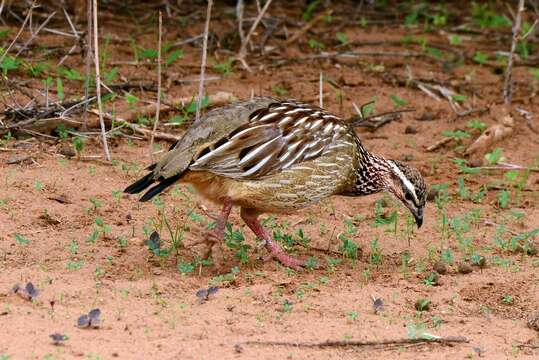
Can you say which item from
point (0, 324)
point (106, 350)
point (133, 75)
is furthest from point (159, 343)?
point (133, 75)

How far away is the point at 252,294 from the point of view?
6199 mm

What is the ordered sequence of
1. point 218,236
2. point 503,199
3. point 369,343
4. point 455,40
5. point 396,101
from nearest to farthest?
point 369,343 → point 218,236 → point 503,199 → point 396,101 → point 455,40

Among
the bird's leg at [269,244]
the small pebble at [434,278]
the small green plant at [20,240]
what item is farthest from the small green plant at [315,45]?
the small green plant at [20,240]

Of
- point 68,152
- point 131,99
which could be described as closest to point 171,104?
point 131,99

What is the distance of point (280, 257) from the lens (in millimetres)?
6965

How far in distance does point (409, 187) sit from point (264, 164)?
122 centimetres

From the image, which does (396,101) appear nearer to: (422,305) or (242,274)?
(242,274)

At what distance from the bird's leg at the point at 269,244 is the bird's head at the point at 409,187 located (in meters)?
0.96

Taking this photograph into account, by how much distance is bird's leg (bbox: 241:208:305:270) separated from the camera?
6953 mm

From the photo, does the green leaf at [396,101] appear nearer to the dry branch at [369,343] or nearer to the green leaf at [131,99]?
the green leaf at [131,99]

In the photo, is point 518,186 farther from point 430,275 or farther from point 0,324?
point 0,324

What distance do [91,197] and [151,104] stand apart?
6.55ft

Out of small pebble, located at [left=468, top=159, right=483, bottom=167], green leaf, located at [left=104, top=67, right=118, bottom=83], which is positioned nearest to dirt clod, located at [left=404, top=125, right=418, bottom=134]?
small pebble, located at [left=468, top=159, right=483, bottom=167]

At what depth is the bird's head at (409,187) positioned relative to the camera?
24.0 feet
